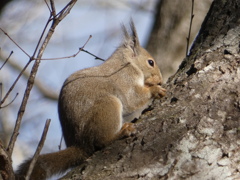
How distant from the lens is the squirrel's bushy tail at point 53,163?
10.8 ft

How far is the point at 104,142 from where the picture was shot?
3.48 m

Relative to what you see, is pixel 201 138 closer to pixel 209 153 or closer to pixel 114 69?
pixel 209 153

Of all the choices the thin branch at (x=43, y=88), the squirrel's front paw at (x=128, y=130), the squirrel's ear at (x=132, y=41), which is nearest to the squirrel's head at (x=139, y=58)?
the squirrel's ear at (x=132, y=41)

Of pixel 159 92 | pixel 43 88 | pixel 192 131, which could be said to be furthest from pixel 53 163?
pixel 43 88

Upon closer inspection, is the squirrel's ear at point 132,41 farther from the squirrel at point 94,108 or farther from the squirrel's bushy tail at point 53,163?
the squirrel's bushy tail at point 53,163

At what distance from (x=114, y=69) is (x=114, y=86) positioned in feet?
1.09

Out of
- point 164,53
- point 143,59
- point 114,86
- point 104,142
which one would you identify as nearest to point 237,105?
point 104,142

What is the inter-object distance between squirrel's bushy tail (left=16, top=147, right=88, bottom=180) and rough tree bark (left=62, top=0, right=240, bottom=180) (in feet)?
1.26

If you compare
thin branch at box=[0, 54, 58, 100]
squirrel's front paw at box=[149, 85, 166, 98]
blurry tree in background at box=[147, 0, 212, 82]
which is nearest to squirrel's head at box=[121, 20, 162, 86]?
squirrel's front paw at box=[149, 85, 166, 98]

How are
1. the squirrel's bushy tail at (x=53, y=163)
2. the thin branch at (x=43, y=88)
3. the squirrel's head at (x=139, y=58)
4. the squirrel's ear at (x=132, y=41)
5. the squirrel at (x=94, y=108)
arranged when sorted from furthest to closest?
1. the thin branch at (x=43, y=88)
2. the squirrel's ear at (x=132, y=41)
3. the squirrel's head at (x=139, y=58)
4. the squirrel at (x=94, y=108)
5. the squirrel's bushy tail at (x=53, y=163)

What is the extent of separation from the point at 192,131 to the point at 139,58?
2040mm

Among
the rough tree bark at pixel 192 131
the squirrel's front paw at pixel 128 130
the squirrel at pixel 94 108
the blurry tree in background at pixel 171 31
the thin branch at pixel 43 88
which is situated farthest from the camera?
the thin branch at pixel 43 88

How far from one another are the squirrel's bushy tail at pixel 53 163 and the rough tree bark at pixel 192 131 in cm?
38

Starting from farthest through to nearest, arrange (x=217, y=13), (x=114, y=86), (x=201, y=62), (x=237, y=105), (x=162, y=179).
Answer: (x=114, y=86)
(x=217, y=13)
(x=201, y=62)
(x=237, y=105)
(x=162, y=179)
